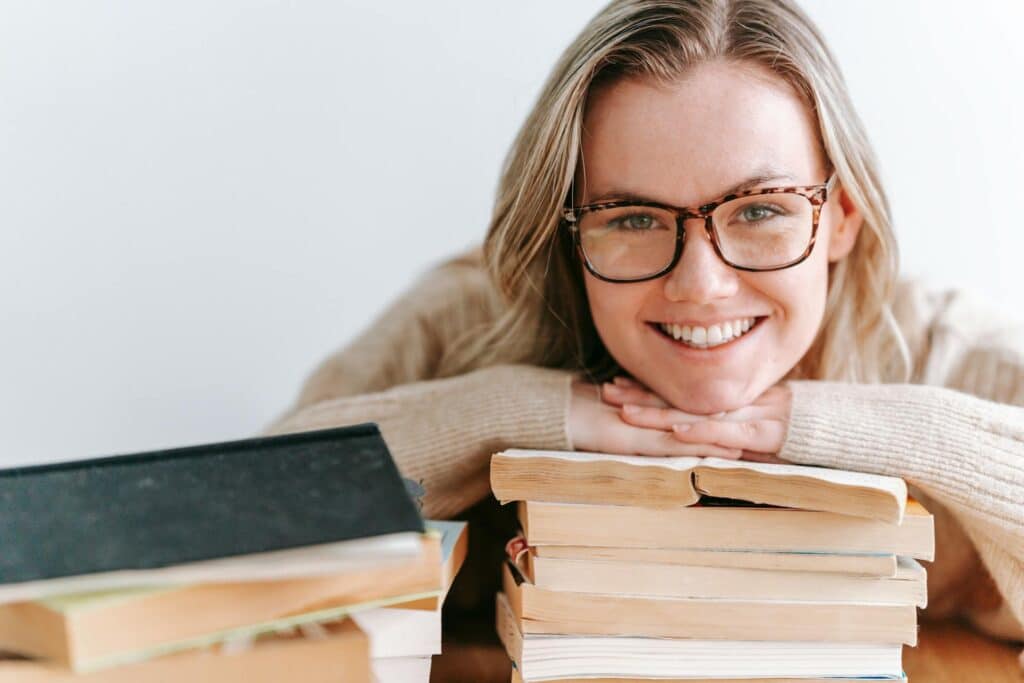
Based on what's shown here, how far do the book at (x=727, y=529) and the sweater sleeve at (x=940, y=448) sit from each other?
0.31 feet

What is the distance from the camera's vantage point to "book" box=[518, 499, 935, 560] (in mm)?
798

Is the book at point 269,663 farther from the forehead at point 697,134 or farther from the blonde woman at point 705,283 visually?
the forehead at point 697,134

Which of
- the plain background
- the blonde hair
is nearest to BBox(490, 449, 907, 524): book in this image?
the blonde hair

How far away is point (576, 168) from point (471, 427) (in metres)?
0.28

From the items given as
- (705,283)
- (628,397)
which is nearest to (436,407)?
(628,397)

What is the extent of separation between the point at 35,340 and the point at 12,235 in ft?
0.55

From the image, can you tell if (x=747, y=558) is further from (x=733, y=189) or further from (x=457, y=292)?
(x=457, y=292)

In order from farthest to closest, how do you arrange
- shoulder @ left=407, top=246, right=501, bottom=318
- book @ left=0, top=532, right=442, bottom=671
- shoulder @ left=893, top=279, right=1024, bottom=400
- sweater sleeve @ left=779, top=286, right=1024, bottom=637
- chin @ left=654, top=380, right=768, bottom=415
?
shoulder @ left=407, top=246, right=501, bottom=318, shoulder @ left=893, top=279, right=1024, bottom=400, chin @ left=654, top=380, right=768, bottom=415, sweater sleeve @ left=779, top=286, right=1024, bottom=637, book @ left=0, top=532, right=442, bottom=671

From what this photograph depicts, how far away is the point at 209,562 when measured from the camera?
24.8 inches

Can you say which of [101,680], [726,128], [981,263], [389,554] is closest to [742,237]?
[726,128]

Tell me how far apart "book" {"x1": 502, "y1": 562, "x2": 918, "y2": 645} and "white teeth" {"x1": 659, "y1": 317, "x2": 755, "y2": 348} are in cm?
29

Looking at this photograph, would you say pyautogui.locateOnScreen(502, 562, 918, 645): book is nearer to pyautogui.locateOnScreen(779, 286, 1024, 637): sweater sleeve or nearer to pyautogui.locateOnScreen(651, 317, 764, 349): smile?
pyautogui.locateOnScreen(779, 286, 1024, 637): sweater sleeve

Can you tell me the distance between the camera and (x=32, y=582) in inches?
24.3

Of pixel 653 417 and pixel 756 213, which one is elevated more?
pixel 756 213
